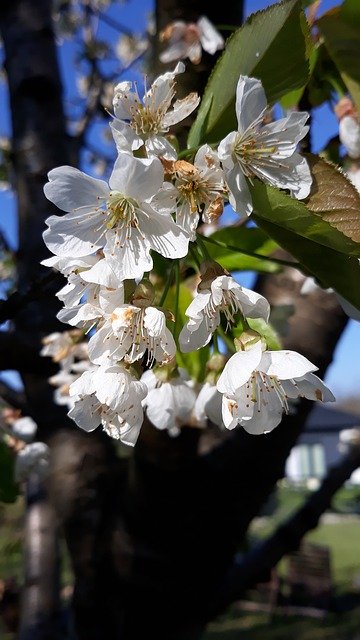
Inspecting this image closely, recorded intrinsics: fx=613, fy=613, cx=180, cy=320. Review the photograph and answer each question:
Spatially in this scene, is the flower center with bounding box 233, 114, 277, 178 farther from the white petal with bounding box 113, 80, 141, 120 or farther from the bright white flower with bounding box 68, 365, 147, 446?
the bright white flower with bounding box 68, 365, 147, 446

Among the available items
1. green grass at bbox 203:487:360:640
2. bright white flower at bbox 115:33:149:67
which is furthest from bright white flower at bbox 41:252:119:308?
bright white flower at bbox 115:33:149:67

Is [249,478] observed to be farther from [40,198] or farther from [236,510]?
[40,198]

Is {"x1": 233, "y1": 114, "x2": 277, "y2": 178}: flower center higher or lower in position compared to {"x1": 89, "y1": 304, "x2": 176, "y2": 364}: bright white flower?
higher

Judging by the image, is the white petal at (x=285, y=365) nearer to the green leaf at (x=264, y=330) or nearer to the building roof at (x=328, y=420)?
the green leaf at (x=264, y=330)

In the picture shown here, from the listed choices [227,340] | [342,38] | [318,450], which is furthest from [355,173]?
[318,450]

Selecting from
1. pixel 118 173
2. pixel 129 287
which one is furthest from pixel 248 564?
pixel 118 173

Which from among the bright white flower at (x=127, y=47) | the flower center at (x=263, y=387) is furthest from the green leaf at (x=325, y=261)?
the bright white flower at (x=127, y=47)

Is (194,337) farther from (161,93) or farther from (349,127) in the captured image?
(349,127)
